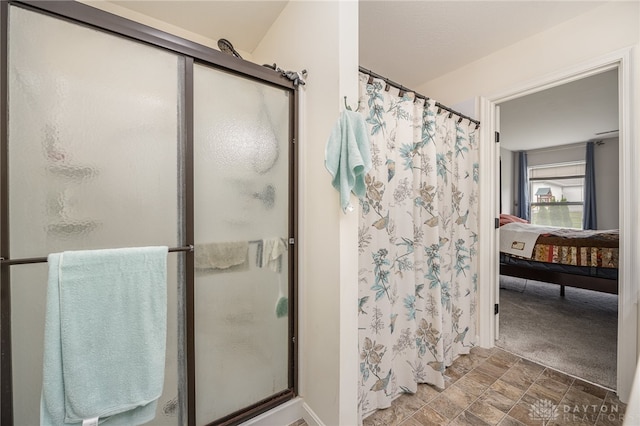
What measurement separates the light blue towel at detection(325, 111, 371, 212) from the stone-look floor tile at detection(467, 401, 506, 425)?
1451 millimetres

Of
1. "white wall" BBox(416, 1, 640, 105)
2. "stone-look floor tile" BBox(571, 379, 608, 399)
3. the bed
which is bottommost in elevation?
"stone-look floor tile" BBox(571, 379, 608, 399)

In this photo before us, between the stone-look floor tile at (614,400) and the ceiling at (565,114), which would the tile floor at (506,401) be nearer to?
the stone-look floor tile at (614,400)

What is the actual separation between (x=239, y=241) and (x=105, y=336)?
2.01 ft

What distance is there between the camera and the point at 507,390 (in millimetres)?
1635

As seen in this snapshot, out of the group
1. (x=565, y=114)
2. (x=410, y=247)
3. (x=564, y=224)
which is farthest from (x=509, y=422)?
(x=564, y=224)

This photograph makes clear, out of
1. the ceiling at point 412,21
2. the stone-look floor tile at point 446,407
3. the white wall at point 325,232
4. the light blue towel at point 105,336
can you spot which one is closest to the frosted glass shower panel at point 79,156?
the light blue towel at point 105,336

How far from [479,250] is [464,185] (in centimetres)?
61

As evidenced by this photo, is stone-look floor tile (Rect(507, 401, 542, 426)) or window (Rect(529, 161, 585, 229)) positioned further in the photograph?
window (Rect(529, 161, 585, 229))

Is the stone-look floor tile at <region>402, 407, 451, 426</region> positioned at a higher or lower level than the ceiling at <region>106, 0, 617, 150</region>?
lower

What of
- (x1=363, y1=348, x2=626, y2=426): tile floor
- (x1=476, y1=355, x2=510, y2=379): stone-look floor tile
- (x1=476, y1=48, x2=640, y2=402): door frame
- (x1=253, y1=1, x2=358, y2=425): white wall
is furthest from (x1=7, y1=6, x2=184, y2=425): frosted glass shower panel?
(x1=476, y1=48, x2=640, y2=402): door frame

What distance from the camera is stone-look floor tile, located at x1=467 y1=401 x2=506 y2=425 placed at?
141 cm

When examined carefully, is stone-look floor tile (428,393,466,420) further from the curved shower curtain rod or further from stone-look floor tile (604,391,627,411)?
the curved shower curtain rod

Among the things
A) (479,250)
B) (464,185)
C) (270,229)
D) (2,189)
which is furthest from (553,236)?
(2,189)

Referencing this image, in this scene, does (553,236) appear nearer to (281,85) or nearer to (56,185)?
(281,85)
